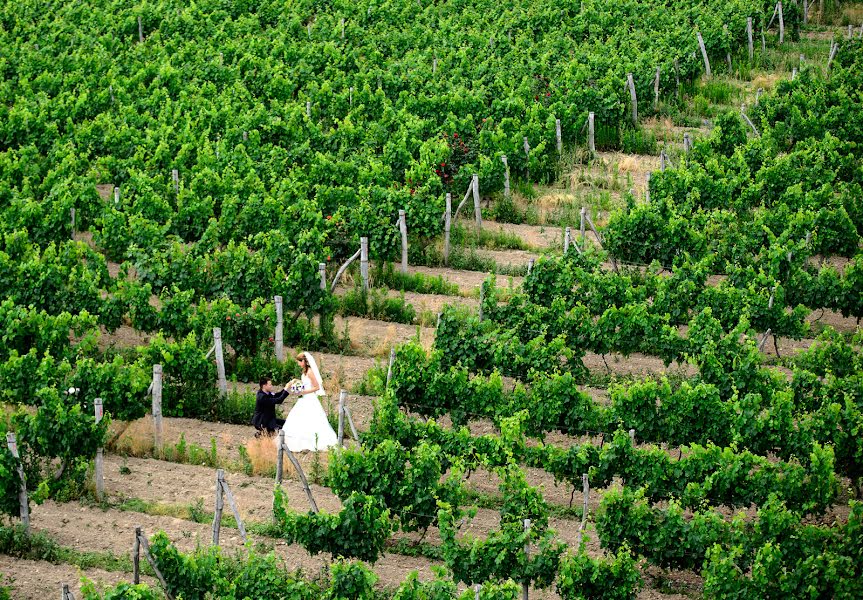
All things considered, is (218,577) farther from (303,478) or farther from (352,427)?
(352,427)

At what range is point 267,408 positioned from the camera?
1758 centimetres

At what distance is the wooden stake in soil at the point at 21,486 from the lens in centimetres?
1493

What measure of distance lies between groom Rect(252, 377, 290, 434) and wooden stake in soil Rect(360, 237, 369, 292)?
3.93m

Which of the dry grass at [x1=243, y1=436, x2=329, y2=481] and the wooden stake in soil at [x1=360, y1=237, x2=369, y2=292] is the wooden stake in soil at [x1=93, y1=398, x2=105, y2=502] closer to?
the dry grass at [x1=243, y1=436, x2=329, y2=481]

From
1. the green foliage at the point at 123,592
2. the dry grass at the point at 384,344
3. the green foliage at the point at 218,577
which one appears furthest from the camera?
the dry grass at the point at 384,344

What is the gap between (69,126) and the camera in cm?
2589

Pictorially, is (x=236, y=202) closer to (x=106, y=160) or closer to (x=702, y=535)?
(x=106, y=160)

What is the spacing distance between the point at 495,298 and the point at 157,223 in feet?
20.1

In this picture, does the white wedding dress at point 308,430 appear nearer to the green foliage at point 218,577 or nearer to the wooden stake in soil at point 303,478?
the wooden stake in soil at point 303,478

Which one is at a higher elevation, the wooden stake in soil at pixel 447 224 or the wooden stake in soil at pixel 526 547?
the wooden stake in soil at pixel 447 224

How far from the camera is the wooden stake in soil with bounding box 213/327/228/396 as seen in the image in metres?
18.0

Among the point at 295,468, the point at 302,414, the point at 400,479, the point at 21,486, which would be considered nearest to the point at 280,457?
the point at 295,468

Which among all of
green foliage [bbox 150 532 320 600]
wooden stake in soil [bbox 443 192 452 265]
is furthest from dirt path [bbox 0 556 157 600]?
wooden stake in soil [bbox 443 192 452 265]

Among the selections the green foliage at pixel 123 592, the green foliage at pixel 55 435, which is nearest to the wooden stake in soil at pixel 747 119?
the green foliage at pixel 55 435
